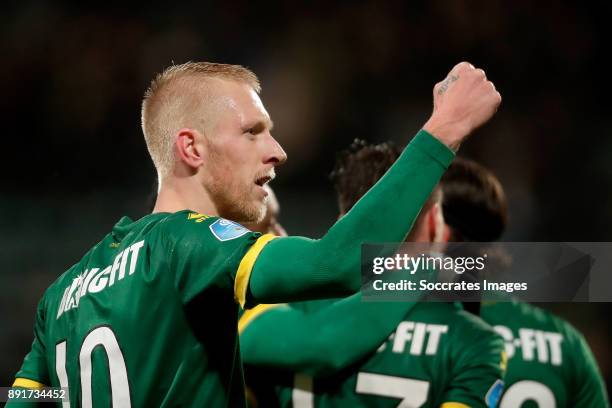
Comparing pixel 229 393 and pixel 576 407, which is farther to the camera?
pixel 576 407

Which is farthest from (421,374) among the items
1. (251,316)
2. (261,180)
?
(261,180)

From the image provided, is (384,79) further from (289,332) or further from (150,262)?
(150,262)

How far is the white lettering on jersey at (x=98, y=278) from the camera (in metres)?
1.75

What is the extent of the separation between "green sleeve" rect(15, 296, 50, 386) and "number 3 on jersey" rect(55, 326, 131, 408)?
0.79ft

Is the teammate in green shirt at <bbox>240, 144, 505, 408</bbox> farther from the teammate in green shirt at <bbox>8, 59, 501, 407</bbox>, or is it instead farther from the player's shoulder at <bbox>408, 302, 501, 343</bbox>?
the teammate in green shirt at <bbox>8, 59, 501, 407</bbox>

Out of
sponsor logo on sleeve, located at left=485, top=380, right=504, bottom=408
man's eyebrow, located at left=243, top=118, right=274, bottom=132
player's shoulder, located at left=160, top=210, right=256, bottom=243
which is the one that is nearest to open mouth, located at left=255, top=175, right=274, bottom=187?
man's eyebrow, located at left=243, top=118, right=274, bottom=132

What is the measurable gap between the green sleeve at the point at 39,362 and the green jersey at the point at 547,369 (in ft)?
5.37

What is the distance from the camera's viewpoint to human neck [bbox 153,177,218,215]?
190cm

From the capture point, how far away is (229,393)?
5.77 feet

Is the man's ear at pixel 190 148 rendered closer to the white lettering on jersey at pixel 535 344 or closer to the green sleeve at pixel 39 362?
the green sleeve at pixel 39 362

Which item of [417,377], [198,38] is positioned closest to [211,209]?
[417,377]

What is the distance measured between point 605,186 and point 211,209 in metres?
4.74

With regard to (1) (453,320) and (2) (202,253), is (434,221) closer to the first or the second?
Answer: (1) (453,320)
